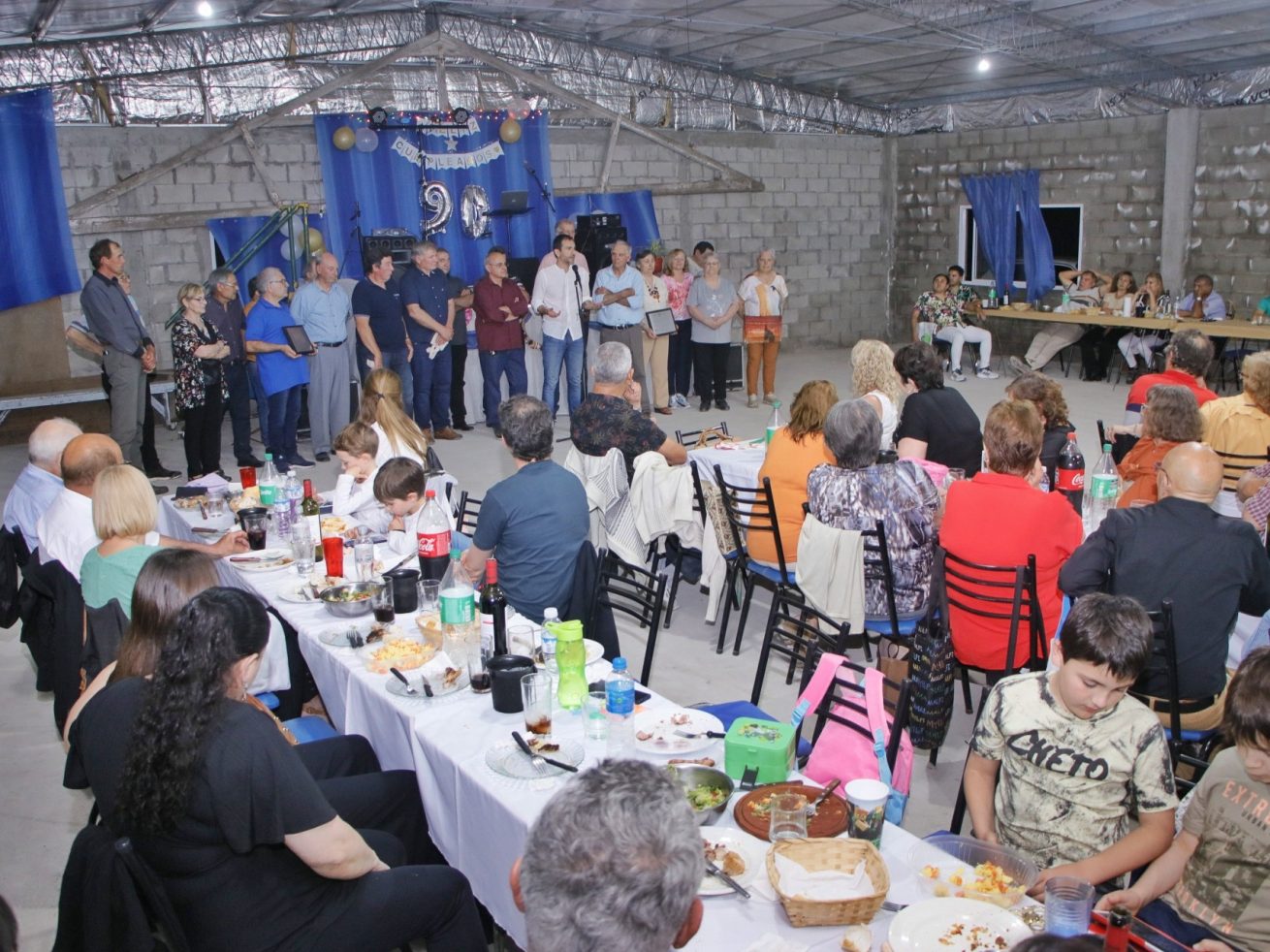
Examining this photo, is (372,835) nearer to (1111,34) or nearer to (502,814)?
(502,814)

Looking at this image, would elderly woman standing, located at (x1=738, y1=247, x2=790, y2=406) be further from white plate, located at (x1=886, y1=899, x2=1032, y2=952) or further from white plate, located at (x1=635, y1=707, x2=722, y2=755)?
white plate, located at (x1=886, y1=899, x2=1032, y2=952)

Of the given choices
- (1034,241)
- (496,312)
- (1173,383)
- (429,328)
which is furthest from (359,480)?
(1034,241)

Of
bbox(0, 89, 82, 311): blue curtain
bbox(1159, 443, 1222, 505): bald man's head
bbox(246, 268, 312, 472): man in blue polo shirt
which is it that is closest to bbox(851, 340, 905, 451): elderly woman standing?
bbox(1159, 443, 1222, 505): bald man's head

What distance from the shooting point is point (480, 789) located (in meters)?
2.38

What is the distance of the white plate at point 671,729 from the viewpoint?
2451 mm

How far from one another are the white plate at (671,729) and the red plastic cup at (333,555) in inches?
57.4

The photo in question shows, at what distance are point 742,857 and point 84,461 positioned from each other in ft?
9.18

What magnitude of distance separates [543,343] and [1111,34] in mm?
5919

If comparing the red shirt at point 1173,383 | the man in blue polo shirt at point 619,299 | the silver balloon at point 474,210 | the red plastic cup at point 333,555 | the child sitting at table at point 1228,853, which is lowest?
the child sitting at table at point 1228,853

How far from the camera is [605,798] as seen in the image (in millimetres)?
1432

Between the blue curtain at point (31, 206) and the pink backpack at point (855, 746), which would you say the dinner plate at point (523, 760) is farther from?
the blue curtain at point (31, 206)

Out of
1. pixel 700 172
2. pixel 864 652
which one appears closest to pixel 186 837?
pixel 864 652

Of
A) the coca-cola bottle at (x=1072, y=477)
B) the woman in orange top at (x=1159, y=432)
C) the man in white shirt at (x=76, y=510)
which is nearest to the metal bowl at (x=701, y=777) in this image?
the man in white shirt at (x=76, y=510)

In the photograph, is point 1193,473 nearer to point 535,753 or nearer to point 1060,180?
point 535,753
